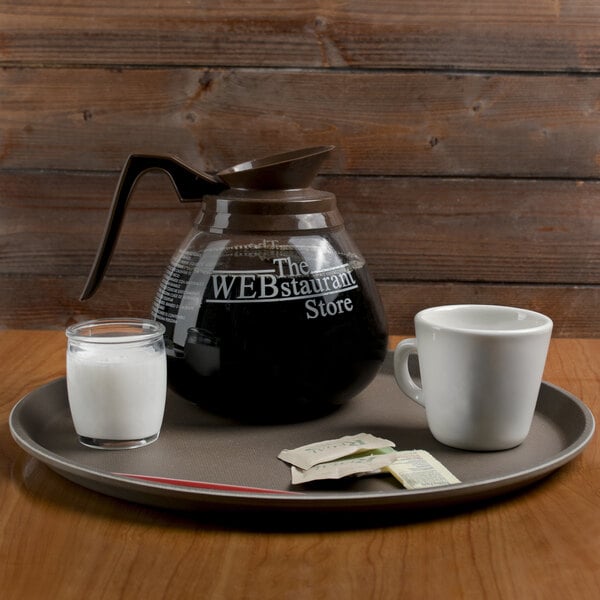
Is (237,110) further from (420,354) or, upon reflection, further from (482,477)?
(482,477)

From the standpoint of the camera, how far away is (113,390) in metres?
0.70

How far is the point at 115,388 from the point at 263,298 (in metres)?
0.13

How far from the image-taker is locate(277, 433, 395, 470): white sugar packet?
2.16 ft

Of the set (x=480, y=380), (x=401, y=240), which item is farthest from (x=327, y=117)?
(x=480, y=380)

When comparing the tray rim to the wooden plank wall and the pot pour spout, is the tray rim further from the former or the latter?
the wooden plank wall

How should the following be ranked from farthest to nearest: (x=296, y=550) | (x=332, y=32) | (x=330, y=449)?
(x=332, y=32), (x=330, y=449), (x=296, y=550)

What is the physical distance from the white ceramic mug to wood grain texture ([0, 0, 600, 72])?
0.60 metres

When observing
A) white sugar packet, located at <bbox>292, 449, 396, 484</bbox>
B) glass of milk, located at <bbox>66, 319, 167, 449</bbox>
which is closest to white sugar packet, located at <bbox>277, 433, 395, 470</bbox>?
white sugar packet, located at <bbox>292, 449, 396, 484</bbox>

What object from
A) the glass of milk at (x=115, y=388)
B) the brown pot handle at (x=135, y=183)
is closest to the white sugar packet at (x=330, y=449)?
the glass of milk at (x=115, y=388)

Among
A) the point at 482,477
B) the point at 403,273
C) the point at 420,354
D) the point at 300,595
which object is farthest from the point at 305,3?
the point at 300,595

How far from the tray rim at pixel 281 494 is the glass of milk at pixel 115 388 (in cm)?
6

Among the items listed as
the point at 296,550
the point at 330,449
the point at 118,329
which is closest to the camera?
the point at 296,550

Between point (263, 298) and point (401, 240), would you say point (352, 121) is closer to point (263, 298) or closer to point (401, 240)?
point (401, 240)

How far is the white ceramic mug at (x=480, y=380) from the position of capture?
2.24 feet
